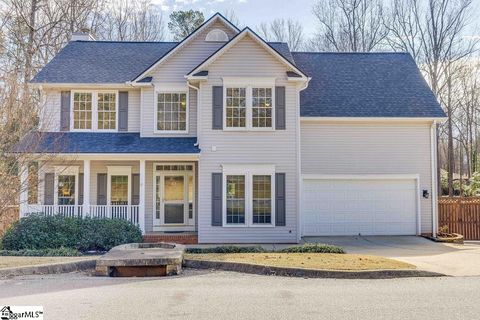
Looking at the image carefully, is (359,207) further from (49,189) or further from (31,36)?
(31,36)

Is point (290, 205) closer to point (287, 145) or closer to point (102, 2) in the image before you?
point (287, 145)

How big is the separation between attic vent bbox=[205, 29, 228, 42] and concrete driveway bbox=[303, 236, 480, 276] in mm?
8239

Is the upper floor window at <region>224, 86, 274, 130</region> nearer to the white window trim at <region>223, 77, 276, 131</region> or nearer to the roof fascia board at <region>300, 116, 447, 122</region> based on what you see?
the white window trim at <region>223, 77, 276, 131</region>

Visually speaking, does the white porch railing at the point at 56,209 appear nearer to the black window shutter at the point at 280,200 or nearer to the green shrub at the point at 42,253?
the green shrub at the point at 42,253

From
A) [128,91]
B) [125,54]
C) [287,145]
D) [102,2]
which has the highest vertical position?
[102,2]

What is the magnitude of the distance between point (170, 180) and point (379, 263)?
901 cm

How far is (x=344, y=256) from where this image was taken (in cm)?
1135

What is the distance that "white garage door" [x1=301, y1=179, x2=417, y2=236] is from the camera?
17016mm

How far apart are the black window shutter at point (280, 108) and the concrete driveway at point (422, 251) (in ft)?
13.8

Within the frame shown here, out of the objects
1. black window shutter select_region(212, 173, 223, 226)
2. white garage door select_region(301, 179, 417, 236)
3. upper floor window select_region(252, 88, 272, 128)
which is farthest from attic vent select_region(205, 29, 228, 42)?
white garage door select_region(301, 179, 417, 236)

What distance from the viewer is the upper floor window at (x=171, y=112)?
16.8 m

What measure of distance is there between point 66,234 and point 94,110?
518cm

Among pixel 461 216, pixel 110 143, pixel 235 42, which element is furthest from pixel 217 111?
pixel 461 216

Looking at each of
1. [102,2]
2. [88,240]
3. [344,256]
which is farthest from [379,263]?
[102,2]
